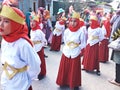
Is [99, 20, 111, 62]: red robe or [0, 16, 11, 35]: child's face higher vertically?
[0, 16, 11, 35]: child's face

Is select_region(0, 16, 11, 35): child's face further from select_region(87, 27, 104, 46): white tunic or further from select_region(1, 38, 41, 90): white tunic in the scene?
select_region(87, 27, 104, 46): white tunic

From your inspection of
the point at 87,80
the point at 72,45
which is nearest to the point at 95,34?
the point at 87,80

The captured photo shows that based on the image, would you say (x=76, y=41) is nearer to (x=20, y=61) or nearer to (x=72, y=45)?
(x=72, y=45)

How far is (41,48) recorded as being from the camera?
589 centimetres

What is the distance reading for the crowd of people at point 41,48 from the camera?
8.86 ft

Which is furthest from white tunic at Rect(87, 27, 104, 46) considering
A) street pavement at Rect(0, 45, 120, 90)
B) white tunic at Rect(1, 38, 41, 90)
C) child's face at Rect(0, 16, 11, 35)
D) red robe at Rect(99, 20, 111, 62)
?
child's face at Rect(0, 16, 11, 35)

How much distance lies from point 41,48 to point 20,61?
312 cm

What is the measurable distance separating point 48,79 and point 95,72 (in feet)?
4.79

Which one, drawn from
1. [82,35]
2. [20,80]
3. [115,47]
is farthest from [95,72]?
[20,80]

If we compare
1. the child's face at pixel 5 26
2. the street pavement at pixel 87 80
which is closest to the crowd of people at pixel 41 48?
the child's face at pixel 5 26

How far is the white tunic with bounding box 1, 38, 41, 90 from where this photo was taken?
2721 mm

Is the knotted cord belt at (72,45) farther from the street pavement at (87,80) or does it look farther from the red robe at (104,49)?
the red robe at (104,49)

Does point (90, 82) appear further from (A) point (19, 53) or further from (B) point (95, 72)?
(A) point (19, 53)

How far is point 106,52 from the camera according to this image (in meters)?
8.16
